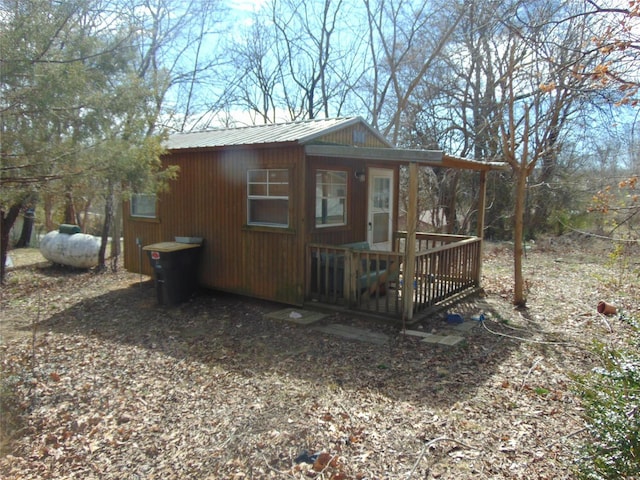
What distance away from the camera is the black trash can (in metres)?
7.42

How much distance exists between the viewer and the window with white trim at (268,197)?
7016 millimetres

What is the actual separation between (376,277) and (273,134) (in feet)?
9.71

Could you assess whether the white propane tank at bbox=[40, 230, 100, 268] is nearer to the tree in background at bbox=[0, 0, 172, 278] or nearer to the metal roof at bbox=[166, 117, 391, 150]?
the metal roof at bbox=[166, 117, 391, 150]

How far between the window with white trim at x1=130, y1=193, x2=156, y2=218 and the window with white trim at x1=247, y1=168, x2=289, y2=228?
106 inches

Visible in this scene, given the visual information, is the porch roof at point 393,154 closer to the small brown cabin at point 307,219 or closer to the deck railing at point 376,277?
the small brown cabin at point 307,219

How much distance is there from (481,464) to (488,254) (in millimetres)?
10929

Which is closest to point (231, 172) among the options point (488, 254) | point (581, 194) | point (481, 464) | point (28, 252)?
point (481, 464)

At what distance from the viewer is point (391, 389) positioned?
429cm

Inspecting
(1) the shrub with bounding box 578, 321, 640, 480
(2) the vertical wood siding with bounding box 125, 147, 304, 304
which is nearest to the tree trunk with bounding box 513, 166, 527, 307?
(2) the vertical wood siding with bounding box 125, 147, 304, 304

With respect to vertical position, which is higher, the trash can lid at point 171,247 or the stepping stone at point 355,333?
the trash can lid at point 171,247

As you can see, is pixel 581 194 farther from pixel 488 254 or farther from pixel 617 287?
pixel 617 287

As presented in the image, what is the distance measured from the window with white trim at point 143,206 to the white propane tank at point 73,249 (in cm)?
201

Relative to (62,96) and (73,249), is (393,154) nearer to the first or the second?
(62,96)

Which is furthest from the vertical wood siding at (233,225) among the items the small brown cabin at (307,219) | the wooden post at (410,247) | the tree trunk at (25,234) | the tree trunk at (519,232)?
the tree trunk at (25,234)
